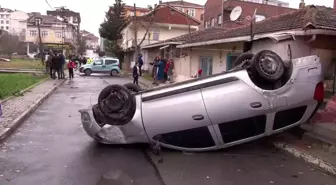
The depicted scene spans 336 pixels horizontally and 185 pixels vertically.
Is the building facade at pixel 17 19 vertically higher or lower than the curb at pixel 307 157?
higher

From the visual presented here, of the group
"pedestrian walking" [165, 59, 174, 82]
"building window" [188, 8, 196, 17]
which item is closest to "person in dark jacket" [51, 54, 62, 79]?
"pedestrian walking" [165, 59, 174, 82]

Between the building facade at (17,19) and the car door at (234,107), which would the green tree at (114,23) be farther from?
the building facade at (17,19)

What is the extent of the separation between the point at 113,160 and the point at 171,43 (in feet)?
64.1

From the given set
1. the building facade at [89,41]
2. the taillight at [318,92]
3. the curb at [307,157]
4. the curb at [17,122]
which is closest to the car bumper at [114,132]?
the curb at [17,122]

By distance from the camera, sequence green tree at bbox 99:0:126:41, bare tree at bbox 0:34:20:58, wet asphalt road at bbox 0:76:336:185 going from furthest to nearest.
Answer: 1. bare tree at bbox 0:34:20:58
2. green tree at bbox 99:0:126:41
3. wet asphalt road at bbox 0:76:336:185

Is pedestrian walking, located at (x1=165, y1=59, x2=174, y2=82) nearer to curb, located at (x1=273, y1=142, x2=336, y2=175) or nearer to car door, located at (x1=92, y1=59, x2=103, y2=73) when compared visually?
car door, located at (x1=92, y1=59, x2=103, y2=73)

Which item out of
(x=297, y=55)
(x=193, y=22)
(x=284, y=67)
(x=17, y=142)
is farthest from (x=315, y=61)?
(x=193, y=22)

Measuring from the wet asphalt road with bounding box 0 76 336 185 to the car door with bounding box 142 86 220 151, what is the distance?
0.26 metres

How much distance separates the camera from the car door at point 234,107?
6129 millimetres

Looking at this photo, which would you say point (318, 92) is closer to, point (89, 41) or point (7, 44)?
point (7, 44)

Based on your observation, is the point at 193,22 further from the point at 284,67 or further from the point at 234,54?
the point at 284,67

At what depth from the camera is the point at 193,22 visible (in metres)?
50.6

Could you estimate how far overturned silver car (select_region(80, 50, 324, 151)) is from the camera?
243 inches

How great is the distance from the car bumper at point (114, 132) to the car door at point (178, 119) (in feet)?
0.64
